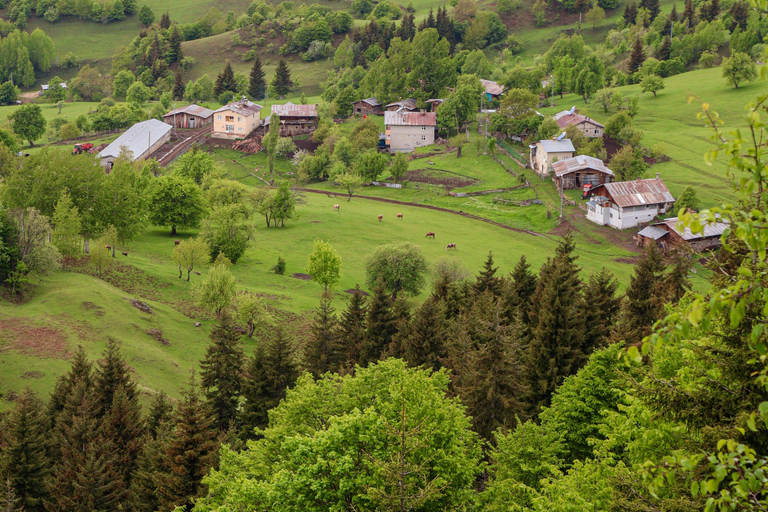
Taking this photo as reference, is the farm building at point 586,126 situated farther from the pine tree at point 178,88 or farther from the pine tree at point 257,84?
the pine tree at point 178,88

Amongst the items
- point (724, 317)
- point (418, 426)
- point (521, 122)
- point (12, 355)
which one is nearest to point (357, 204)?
point (521, 122)

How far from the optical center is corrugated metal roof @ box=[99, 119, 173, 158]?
129 meters

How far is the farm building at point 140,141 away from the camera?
5010 inches

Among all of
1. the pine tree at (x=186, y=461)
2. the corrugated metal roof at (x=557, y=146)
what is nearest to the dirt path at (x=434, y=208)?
the corrugated metal roof at (x=557, y=146)

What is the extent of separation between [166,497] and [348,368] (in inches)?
770

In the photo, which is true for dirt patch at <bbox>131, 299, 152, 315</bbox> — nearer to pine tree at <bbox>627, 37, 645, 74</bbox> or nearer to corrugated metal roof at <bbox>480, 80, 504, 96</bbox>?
corrugated metal roof at <bbox>480, 80, 504, 96</bbox>

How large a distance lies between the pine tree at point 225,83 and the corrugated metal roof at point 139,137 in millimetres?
37655

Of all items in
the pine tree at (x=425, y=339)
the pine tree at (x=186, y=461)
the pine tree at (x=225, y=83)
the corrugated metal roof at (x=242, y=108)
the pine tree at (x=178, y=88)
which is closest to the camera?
the pine tree at (x=186, y=461)

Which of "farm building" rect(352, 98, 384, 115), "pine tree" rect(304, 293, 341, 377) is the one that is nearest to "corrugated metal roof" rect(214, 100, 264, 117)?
"farm building" rect(352, 98, 384, 115)

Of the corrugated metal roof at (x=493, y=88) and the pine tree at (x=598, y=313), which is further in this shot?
the corrugated metal roof at (x=493, y=88)

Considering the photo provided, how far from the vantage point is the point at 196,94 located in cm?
17875

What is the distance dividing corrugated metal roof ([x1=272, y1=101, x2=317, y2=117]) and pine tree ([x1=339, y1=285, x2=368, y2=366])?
102 meters

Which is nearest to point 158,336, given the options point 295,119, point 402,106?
point 295,119

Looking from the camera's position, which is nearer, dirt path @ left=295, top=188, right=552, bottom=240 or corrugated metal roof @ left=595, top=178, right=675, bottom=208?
corrugated metal roof @ left=595, top=178, right=675, bottom=208
